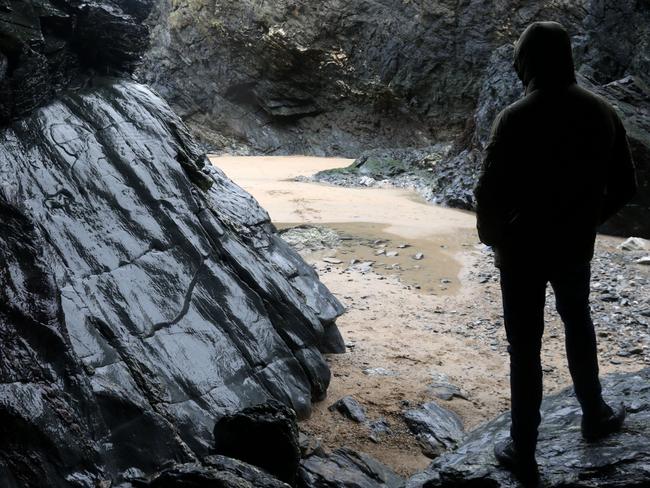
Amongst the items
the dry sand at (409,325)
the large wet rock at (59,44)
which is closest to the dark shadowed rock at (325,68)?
the dry sand at (409,325)

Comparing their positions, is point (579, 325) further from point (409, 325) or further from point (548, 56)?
point (409, 325)

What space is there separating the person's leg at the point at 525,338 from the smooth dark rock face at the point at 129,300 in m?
1.89

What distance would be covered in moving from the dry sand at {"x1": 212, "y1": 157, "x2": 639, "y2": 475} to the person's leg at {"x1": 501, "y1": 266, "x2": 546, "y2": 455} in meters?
1.59

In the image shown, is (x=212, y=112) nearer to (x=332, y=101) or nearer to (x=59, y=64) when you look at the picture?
(x=332, y=101)

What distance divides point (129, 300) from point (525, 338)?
267 cm

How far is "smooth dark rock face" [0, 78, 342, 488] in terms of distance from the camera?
10.3ft

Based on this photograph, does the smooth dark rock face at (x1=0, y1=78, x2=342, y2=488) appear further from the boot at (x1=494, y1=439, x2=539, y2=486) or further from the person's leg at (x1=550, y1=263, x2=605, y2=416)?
the person's leg at (x1=550, y1=263, x2=605, y2=416)

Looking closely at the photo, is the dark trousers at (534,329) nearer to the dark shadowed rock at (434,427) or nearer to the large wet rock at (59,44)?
the dark shadowed rock at (434,427)

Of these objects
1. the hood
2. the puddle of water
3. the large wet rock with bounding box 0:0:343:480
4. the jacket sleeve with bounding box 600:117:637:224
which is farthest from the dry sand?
the hood

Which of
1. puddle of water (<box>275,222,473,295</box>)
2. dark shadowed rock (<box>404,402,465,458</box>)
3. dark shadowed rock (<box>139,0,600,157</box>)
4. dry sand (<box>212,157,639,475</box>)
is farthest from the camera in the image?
dark shadowed rock (<box>139,0,600,157</box>)

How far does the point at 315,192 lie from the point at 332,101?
13.2 meters

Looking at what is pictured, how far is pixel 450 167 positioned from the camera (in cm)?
1368

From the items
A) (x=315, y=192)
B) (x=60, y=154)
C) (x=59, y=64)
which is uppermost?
(x=59, y=64)

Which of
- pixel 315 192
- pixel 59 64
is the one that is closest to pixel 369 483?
pixel 59 64
